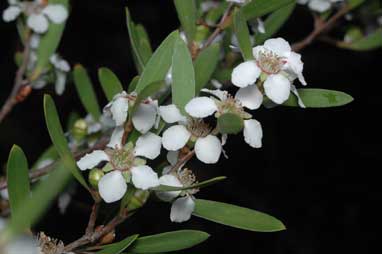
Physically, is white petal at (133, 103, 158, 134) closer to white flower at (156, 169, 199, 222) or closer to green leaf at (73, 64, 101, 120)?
white flower at (156, 169, 199, 222)

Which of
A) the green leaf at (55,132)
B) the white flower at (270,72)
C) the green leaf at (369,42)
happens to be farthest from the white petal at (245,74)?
the green leaf at (369,42)

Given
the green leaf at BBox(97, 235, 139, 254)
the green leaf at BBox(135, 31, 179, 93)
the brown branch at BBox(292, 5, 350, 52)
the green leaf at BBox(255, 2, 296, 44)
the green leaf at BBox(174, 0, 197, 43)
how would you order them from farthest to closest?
the brown branch at BBox(292, 5, 350, 52), the green leaf at BBox(255, 2, 296, 44), the green leaf at BBox(174, 0, 197, 43), the green leaf at BBox(135, 31, 179, 93), the green leaf at BBox(97, 235, 139, 254)

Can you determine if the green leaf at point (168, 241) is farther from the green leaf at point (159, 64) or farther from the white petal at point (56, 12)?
the white petal at point (56, 12)

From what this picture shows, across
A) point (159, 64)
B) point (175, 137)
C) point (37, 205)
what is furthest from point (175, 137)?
point (37, 205)

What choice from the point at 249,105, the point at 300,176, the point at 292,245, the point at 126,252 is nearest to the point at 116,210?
the point at 126,252

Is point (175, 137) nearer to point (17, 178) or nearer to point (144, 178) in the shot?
point (144, 178)

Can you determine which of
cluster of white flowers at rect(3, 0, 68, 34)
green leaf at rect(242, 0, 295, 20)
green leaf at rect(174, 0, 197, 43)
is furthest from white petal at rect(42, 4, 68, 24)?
green leaf at rect(242, 0, 295, 20)
